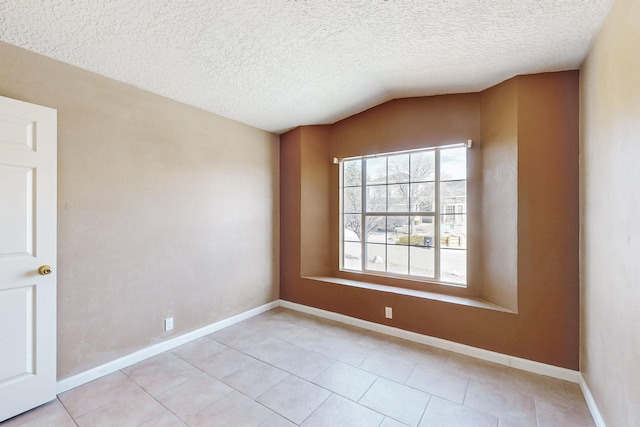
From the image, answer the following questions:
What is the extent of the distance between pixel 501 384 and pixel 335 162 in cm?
291

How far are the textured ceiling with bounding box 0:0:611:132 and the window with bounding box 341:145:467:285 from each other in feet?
2.94

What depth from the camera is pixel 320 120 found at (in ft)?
11.9

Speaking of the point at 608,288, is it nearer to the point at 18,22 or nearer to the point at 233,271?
the point at 233,271

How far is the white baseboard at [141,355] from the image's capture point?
2.06 m

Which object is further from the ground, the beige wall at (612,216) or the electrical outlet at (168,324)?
the beige wall at (612,216)

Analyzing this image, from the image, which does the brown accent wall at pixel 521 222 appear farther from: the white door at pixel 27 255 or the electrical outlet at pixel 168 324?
the white door at pixel 27 255

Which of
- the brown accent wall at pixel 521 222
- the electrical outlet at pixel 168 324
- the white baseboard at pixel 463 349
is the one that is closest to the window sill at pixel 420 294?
the brown accent wall at pixel 521 222

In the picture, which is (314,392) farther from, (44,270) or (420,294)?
(44,270)

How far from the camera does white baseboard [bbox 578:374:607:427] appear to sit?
5.52 feet

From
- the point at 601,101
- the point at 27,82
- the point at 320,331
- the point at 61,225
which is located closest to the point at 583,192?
the point at 601,101

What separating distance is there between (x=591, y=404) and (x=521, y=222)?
133 centimetres

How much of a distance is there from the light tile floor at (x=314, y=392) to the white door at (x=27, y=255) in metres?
0.24

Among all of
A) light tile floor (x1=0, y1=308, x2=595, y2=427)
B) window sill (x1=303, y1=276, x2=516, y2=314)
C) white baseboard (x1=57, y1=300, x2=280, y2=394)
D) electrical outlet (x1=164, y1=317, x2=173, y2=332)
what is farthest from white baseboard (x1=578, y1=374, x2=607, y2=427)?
electrical outlet (x1=164, y1=317, x2=173, y2=332)

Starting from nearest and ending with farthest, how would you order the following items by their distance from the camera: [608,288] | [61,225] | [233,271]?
1. [608,288]
2. [61,225]
3. [233,271]
